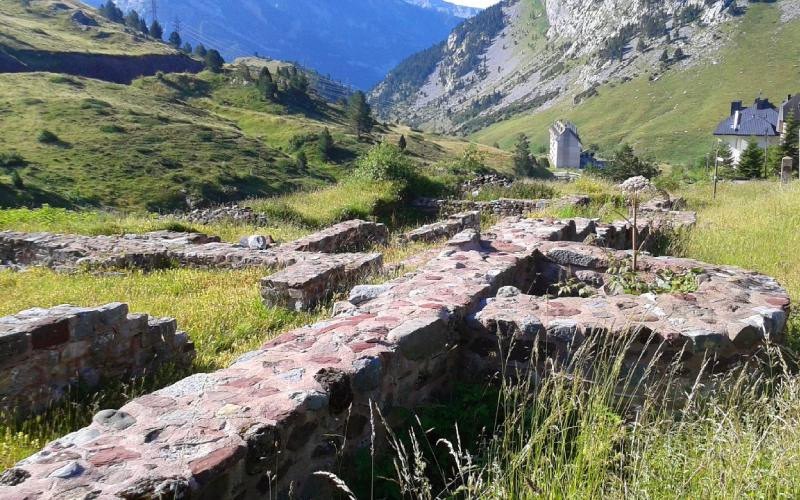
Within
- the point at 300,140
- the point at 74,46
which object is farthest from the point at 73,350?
the point at 74,46

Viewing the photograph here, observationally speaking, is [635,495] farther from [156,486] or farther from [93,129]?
[93,129]

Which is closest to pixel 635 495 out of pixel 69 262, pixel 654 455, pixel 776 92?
pixel 654 455

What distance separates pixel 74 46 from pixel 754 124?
347 ft

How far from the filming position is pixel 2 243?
12.5 metres

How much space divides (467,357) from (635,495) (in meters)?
2.67

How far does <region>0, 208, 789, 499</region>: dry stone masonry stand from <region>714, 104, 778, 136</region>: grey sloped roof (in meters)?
76.7

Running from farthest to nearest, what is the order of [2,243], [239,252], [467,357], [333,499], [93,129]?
[93,129]
[2,243]
[239,252]
[467,357]
[333,499]

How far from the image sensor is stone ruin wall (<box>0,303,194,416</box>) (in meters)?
5.04

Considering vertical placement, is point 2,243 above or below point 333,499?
above

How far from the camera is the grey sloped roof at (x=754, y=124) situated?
71750 millimetres

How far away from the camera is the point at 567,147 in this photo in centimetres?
11225

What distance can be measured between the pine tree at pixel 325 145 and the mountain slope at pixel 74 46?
48845mm

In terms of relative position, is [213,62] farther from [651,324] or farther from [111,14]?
[651,324]

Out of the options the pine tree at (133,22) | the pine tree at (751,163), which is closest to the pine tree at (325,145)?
the pine tree at (751,163)
